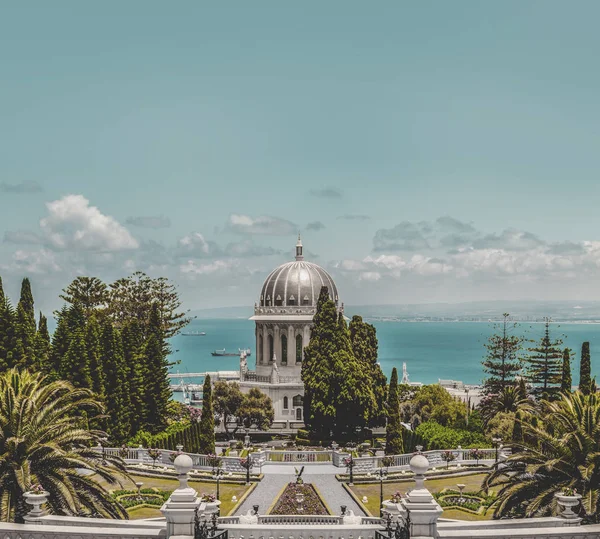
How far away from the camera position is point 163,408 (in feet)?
158

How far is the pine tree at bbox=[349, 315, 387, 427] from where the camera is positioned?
50866 mm

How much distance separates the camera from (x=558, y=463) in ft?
54.8

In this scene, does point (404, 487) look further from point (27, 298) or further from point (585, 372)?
point (27, 298)

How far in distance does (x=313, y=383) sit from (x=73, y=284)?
27.4 metres

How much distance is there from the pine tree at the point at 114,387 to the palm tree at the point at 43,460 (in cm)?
2389

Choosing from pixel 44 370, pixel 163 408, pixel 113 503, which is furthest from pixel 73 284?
pixel 113 503

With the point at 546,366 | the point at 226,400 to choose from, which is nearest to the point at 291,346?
the point at 226,400

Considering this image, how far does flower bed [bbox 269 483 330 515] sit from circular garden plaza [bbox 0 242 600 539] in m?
0.13

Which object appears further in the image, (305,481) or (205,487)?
(305,481)

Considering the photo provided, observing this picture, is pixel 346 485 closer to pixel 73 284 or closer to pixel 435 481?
pixel 435 481

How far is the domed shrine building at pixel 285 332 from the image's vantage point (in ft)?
205

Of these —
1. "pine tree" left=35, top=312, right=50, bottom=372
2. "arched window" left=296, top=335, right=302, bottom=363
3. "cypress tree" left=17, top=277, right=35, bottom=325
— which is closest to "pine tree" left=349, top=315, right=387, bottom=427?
"arched window" left=296, top=335, right=302, bottom=363

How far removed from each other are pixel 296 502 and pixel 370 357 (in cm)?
2421

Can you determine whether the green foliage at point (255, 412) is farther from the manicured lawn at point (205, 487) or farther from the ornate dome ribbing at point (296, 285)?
the manicured lawn at point (205, 487)
